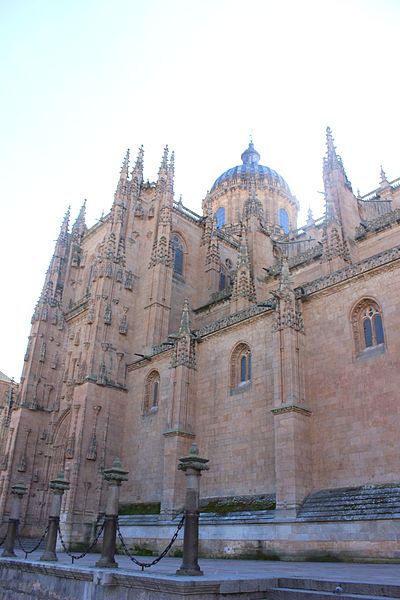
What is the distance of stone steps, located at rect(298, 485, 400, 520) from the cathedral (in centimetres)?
5

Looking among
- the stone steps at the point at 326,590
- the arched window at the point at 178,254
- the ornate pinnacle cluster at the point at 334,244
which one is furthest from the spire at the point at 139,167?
the stone steps at the point at 326,590

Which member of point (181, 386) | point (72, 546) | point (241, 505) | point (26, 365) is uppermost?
point (26, 365)

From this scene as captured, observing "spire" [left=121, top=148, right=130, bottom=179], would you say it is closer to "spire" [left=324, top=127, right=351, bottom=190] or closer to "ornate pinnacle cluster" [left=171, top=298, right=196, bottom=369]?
"spire" [left=324, top=127, right=351, bottom=190]

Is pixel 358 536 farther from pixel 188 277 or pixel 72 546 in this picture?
pixel 188 277

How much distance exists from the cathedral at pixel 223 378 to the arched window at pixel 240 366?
0.20 feet

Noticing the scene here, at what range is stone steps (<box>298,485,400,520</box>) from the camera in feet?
46.6

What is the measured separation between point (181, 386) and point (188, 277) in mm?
12416

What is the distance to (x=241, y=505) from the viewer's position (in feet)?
61.2

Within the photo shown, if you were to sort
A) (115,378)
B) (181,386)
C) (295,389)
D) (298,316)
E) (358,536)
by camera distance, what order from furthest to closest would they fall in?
(115,378) → (181,386) → (298,316) → (295,389) → (358,536)

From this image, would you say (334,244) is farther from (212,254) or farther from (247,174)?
(247,174)

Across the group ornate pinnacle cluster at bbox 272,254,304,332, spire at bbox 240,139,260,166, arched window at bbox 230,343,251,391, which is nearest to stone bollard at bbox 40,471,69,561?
arched window at bbox 230,343,251,391

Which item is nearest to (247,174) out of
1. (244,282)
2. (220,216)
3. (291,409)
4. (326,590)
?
(220,216)

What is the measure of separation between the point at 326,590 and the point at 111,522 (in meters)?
5.79

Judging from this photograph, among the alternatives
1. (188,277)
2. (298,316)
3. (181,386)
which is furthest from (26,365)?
(298,316)
